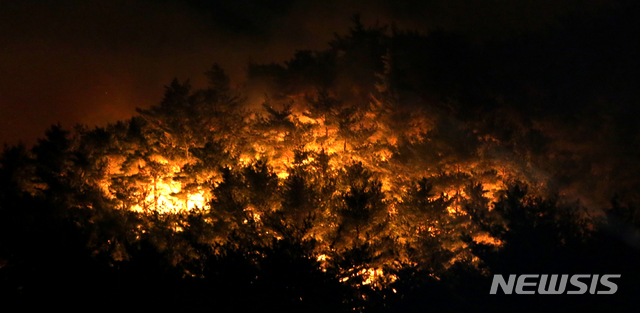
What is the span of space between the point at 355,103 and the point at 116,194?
46.8 ft

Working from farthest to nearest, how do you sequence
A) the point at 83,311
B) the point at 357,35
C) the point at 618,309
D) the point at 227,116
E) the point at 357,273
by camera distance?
1. the point at 357,35
2. the point at 227,116
3. the point at 357,273
4. the point at 83,311
5. the point at 618,309

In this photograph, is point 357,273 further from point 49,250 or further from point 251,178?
point 251,178

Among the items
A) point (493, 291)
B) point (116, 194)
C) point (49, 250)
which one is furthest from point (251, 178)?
point (493, 291)

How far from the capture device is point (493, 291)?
10.8 metres

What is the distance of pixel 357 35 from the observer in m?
35.9

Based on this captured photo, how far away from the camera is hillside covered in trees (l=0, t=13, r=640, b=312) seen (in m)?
14.1

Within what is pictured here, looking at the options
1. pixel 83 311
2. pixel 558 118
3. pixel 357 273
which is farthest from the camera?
pixel 558 118

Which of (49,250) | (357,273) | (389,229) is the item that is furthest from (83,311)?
(389,229)

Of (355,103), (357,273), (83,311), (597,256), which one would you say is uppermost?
(355,103)

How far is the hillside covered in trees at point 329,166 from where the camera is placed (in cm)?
1412

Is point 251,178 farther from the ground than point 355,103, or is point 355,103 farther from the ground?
point 355,103

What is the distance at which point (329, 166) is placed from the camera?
2800cm

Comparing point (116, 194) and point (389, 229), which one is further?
point (116, 194)

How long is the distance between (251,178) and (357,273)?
9875 mm
